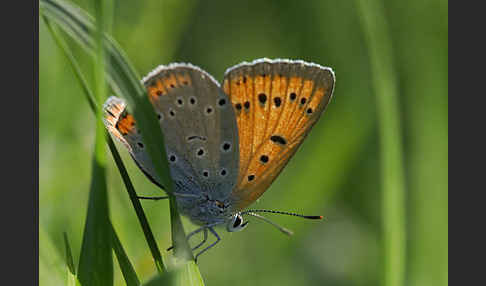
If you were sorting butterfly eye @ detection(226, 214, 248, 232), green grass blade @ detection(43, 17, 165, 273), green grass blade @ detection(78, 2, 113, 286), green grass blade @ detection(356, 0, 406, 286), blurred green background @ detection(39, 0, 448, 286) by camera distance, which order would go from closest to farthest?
1. green grass blade @ detection(78, 2, 113, 286)
2. green grass blade @ detection(43, 17, 165, 273)
3. green grass blade @ detection(356, 0, 406, 286)
4. butterfly eye @ detection(226, 214, 248, 232)
5. blurred green background @ detection(39, 0, 448, 286)

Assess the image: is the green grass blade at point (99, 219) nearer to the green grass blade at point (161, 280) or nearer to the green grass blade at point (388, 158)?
the green grass blade at point (161, 280)

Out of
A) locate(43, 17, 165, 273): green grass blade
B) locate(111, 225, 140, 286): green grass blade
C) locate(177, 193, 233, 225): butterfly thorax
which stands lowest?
locate(177, 193, 233, 225): butterfly thorax

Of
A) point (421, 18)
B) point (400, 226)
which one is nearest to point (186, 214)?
point (400, 226)

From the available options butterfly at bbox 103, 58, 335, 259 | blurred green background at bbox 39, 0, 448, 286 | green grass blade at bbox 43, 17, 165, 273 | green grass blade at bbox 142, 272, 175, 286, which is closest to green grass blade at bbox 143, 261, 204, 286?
green grass blade at bbox 142, 272, 175, 286

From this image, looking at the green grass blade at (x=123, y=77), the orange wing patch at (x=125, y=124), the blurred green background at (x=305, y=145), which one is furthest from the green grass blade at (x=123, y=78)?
the orange wing patch at (x=125, y=124)

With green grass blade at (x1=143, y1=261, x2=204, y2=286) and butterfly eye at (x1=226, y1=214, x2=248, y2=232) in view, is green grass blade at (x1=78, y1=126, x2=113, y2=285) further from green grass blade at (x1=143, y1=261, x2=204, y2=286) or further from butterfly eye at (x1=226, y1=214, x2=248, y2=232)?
butterfly eye at (x1=226, y1=214, x2=248, y2=232)
